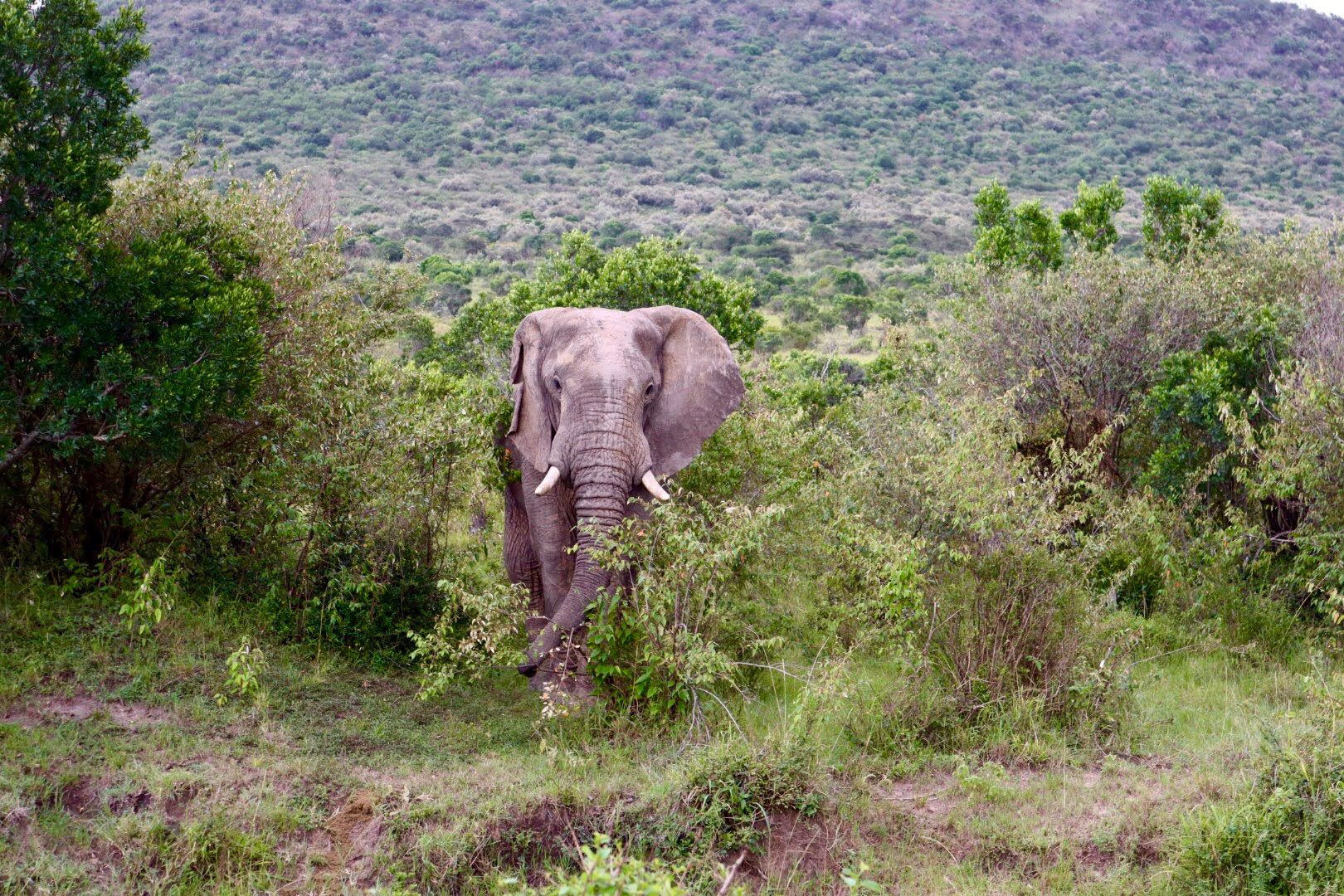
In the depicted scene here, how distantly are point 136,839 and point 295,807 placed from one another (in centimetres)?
81

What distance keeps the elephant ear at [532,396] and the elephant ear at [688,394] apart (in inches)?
30.6

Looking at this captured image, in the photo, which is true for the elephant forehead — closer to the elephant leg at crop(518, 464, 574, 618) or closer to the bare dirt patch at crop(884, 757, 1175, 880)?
the elephant leg at crop(518, 464, 574, 618)

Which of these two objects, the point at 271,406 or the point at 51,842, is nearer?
the point at 51,842

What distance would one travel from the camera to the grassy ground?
6.55 metres

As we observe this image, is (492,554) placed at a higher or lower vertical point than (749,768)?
lower

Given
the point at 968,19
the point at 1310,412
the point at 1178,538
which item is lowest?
the point at 1178,538

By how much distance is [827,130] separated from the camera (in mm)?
80625

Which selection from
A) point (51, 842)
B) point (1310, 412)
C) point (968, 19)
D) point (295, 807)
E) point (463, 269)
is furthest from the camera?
point (968, 19)

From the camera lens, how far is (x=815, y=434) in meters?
11.5

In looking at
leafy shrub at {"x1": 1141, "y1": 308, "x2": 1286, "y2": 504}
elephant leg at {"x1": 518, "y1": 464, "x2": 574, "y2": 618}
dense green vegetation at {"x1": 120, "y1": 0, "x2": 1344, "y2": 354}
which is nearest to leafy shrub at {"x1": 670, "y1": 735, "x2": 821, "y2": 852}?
elephant leg at {"x1": 518, "y1": 464, "x2": 574, "y2": 618}

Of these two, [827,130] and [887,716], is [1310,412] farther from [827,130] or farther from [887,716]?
[827,130]

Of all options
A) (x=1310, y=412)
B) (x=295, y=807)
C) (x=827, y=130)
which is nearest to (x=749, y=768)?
(x=295, y=807)

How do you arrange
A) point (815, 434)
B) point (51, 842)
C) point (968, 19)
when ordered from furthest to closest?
point (968, 19) → point (815, 434) → point (51, 842)

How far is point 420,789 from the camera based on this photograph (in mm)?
7105
